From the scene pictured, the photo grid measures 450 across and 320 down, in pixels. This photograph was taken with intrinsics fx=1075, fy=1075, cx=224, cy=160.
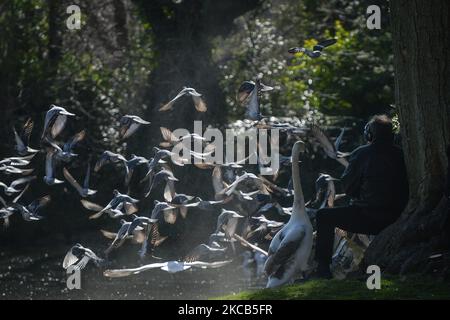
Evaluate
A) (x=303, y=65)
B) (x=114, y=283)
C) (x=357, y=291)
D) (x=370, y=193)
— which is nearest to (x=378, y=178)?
(x=370, y=193)

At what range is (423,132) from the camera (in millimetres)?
11438

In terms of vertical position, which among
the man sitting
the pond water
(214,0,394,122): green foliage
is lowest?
the pond water

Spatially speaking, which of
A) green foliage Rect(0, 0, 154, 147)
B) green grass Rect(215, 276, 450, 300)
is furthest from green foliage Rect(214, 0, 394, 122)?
green grass Rect(215, 276, 450, 300)

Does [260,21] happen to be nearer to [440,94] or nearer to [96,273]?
[96,273]

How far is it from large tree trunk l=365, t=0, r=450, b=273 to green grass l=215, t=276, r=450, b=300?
0.54m

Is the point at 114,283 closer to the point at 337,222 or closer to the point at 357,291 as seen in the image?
the point at 337,222

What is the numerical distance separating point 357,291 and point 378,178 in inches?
51.3

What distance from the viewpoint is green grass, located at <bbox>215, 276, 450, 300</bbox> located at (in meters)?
10.3

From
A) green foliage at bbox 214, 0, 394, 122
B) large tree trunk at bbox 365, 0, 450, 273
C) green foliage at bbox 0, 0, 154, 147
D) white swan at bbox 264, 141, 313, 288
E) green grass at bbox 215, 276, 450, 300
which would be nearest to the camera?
green grass at bbox 215, 276, 450, 300

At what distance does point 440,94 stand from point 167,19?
38.1 feet

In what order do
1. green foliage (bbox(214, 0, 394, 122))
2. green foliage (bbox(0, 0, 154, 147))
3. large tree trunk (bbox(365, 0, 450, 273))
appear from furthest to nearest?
green foliage (bbox(0, 0, 154, 147)) < green foliage (bbox(214, 0, 394, 122)) < large tree trunk (bbox(365, 0, 450, 273))

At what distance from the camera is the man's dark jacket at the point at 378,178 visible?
11180 mm

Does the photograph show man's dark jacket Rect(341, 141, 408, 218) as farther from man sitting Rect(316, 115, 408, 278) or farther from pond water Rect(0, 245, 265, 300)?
pond water Rect(0, 245, 265, 300)

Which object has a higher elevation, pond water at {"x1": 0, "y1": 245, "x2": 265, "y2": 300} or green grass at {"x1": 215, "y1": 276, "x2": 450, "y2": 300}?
green grass at {"x1": 215, "y1": 276, "x2": 450, "y2": 300}
